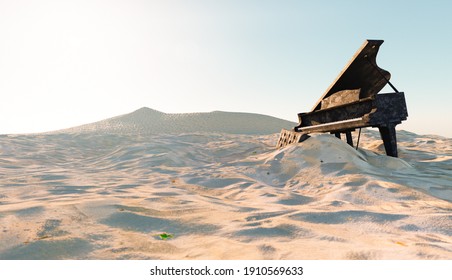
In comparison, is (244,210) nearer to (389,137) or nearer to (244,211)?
(244,211)

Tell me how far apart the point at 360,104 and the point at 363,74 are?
90 centimetres

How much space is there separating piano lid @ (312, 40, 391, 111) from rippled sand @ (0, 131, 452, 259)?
1.54m

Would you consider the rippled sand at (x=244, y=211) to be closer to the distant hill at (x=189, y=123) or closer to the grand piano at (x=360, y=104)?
the grand piano at (x=360, y=104)

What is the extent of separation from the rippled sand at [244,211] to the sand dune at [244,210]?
1cm

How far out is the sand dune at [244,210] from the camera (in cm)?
190

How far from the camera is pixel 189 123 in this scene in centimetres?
2592

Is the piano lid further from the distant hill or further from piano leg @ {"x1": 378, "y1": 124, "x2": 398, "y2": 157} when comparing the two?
the distant hill

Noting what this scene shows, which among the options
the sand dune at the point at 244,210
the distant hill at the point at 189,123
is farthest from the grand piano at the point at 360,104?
the distant hill at the point at 189,123

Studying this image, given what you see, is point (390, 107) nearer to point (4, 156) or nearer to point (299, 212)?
point (299, 212)

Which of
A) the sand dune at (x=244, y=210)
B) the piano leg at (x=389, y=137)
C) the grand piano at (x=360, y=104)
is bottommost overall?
the sand dune at (x=244, y=210)

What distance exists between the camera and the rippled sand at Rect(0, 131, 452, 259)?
190cm

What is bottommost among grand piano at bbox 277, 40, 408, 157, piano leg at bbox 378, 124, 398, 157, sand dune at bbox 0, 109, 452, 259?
sand dune at bbox 0, 109, 452, 259

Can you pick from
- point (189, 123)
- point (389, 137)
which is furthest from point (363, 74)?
point (189, 123)


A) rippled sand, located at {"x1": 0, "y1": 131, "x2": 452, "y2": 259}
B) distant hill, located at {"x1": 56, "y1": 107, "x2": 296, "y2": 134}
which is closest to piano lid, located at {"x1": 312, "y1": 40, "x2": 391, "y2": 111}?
rippled sand, located at {"x1": 0, "y1": 131, "x2": 452, "y2": 259}
